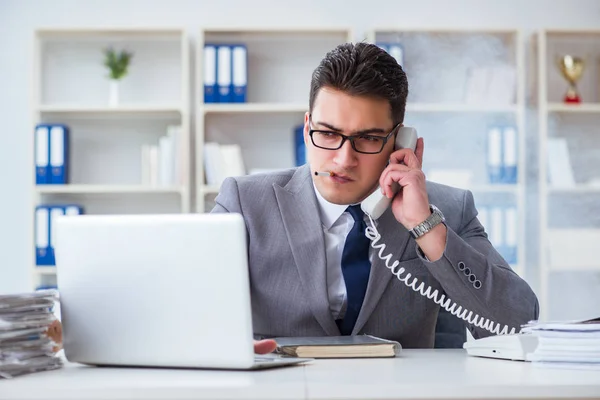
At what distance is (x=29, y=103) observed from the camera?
4035mm

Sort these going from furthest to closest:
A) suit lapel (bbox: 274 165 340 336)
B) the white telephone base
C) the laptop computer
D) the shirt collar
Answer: the shirt collar
suit lapel (bbox: 274 165 340 336)
the white telephone base
the laptop computer

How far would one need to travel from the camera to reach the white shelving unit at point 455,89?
4.10 meters

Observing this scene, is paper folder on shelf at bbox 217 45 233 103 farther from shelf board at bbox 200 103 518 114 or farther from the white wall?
the white wall

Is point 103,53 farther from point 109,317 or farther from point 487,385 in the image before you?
point 487,385

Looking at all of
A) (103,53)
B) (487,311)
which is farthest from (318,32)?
(487,311)

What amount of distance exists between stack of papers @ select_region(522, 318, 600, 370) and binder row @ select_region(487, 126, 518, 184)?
8.97 ft

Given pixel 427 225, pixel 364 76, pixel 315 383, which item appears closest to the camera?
pixel 315 383

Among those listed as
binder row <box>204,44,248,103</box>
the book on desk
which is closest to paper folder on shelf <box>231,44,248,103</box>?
binder row <box>204,44,248,103</box>

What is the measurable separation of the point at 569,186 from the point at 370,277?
2549mm

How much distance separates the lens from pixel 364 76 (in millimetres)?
1795

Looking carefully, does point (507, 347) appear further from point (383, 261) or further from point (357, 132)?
point (357, 132)

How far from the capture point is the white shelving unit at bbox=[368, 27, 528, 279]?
4.10 m

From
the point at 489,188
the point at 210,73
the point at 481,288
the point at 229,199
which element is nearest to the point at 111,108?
the point at 210,73

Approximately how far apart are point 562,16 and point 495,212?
3.66ft
